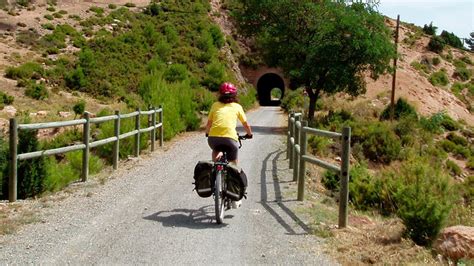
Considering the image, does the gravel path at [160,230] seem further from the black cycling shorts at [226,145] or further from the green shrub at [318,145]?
the green shrub at [318,145]

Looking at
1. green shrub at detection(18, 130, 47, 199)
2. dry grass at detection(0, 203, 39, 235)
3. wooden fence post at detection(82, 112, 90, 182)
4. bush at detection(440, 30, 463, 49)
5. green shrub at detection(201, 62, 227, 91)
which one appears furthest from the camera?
bush at detection(440, 30, 463, 49)

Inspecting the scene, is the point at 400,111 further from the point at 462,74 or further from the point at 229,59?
the point at 462,74

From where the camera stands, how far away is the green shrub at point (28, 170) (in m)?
9.99

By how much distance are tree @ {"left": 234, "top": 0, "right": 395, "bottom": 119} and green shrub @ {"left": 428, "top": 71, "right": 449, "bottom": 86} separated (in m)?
42.8

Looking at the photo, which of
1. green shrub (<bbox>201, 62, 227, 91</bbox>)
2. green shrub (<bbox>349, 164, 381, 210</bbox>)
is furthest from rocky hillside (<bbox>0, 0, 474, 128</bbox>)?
green shrub (<bbox>349, 164, 381, 210</bbox>)

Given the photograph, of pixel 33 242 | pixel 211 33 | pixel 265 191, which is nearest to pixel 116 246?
pixel 33 242

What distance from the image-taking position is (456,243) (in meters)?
6.53

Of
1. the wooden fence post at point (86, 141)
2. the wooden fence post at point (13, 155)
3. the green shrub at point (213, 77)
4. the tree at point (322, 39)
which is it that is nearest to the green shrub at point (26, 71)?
the green shrub at point (213, 77)

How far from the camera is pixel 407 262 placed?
6379 mm

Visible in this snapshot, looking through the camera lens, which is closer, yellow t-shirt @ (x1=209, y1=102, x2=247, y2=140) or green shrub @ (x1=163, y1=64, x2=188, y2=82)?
yellow t-shirt @ (x1=209, y1=102, x2=247, y2=140)

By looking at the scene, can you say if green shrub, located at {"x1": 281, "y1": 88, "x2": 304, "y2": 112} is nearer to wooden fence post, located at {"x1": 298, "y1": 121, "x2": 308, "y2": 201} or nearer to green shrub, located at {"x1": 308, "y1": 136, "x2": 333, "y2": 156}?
green shrub, located at {"x1": 308, "y1": 136, "x2": 333, "y2": 156}

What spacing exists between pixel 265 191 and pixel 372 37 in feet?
65.7

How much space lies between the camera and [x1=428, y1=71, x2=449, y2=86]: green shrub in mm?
71088

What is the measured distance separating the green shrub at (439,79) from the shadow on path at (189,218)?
66.1 m
